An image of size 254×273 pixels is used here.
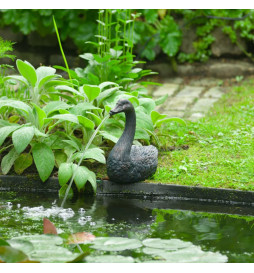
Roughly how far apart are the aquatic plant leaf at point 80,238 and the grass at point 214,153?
1.21 metres

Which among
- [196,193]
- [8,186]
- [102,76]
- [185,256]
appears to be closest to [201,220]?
[196,193]

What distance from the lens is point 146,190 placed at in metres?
4.20

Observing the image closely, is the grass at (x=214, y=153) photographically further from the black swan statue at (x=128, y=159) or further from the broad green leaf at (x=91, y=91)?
the broad green leaf at (x=91, y=91)

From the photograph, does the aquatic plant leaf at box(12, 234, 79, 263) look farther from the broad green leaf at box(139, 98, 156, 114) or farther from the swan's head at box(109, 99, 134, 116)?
the broad green leaf at box(139, 98, 156, 114)

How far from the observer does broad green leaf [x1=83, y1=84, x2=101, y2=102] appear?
4.37 meters

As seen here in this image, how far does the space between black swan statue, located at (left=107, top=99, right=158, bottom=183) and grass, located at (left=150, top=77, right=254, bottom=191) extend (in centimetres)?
19

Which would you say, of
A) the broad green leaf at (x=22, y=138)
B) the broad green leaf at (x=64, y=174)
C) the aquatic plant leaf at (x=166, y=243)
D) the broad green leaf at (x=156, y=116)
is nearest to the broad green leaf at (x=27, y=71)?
the broad green leaf at (x=22, y=138)

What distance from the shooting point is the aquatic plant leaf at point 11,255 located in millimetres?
2680

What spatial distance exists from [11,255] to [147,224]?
115 cm

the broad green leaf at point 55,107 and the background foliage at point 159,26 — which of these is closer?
the broad green leaf at point 55,107

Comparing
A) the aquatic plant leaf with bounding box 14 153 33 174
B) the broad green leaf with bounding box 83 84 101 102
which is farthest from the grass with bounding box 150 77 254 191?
the aquatic plant leaf with bounding box 14 153 33 174

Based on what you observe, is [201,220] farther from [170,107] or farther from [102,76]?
[170,107]

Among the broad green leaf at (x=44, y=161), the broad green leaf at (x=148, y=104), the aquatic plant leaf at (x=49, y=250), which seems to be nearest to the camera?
the aquatic plant leaf at (x=49, y=250)

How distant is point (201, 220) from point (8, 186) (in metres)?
1.66
